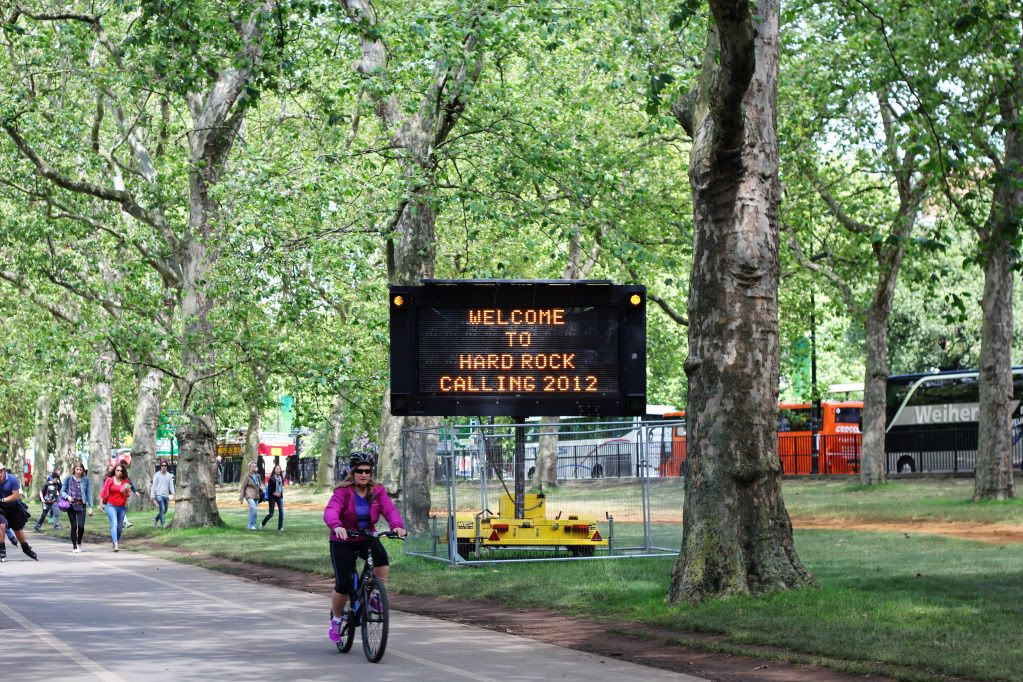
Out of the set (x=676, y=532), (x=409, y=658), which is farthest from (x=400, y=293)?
(x=409, y=658)

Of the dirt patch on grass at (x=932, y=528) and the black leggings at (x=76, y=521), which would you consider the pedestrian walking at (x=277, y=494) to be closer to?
the black leggings at (x=76, y=521)

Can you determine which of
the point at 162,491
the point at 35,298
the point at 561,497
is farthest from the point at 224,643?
the point at 35,298

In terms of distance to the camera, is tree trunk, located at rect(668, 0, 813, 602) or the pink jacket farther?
tree trunk, located at rect(668, 0, 813, 602)

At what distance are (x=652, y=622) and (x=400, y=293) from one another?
7127 millimetres

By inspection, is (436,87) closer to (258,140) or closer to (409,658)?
(258,140)

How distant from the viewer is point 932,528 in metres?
28.9

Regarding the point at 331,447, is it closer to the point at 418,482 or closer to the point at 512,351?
the point at 418,482

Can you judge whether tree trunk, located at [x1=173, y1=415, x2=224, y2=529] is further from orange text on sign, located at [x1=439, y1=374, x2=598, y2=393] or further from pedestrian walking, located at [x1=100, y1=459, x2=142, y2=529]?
orange text on sign, located at [x1=439, y1=374, x2=598, y2=393]

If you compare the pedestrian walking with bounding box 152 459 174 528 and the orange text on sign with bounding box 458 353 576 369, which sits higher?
the orange text on sign with bounding box 458 353 576 369

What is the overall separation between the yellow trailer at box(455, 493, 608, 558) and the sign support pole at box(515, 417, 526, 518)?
112 millimetres

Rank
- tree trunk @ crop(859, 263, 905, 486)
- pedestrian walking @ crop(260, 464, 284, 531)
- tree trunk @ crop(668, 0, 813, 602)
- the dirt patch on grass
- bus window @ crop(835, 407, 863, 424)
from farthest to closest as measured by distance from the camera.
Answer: bus window @ crop(835, 407, 863, 424)
tree trunk @ crop(859, 263, 905, 486)
pedestrian walking @ crop(260, 464, 284, 531)
the dirt patch on grass
tree trunk @ crop(668, 0, 813, 602)

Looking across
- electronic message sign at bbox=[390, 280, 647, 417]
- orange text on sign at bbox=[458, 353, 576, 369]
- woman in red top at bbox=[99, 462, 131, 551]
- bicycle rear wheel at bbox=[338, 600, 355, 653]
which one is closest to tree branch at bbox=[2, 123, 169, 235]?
woman in red top at bbox=[99, 462, 131, 551]

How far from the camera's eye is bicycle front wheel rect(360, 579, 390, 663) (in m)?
12.3

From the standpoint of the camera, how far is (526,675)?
38.2 ft
